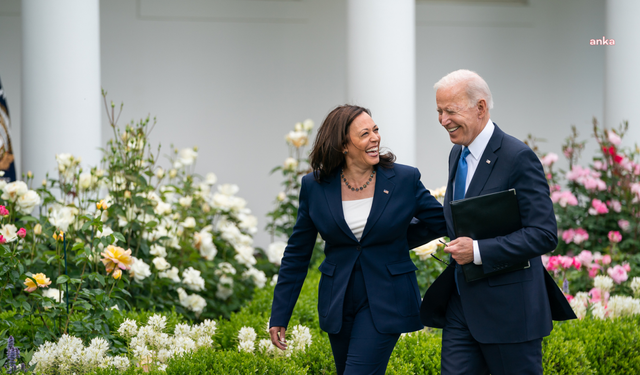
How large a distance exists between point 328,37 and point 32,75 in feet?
12.1

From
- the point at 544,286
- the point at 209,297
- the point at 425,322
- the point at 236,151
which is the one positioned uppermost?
the point at 236,151

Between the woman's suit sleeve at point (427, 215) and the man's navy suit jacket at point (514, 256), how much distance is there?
0.26m

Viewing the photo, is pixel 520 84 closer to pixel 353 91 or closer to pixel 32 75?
pixel 353 91

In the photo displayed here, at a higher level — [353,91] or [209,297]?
[353,91]

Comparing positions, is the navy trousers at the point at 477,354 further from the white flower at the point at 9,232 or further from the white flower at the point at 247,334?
the white flower at the point at 9,232

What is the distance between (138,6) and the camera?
679 cm

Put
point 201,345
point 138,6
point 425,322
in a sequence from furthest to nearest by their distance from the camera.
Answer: point 138,6, point 201,345, point 425,322

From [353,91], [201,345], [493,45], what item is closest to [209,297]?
[201,345]

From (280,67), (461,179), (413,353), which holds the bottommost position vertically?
(413,353)

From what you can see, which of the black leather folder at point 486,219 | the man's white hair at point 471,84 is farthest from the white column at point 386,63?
the black leather folder at point 486,219

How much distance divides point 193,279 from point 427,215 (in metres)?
2.04

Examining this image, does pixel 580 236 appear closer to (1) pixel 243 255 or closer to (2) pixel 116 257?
(1) pixel 243 255

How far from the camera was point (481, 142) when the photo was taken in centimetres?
229

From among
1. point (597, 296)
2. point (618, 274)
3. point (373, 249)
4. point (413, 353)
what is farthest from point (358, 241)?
point (618, 274)
